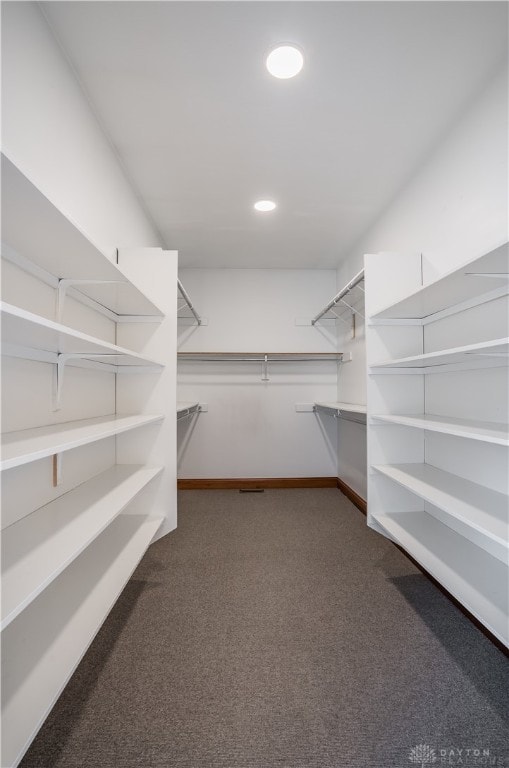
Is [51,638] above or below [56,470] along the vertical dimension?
below

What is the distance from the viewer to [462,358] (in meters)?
1.66

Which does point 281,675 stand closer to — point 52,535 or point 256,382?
point 52,535

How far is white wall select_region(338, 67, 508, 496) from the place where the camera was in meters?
1.53

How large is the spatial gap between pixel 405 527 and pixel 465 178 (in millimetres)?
1824

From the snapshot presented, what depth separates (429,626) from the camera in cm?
157

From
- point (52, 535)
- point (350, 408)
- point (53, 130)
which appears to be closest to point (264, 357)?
point (350, 408)

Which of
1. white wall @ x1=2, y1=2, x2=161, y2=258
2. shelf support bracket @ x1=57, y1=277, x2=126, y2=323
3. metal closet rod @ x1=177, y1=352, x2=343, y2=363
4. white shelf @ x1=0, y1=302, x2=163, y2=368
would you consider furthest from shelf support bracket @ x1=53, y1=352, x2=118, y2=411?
metal closet rod @ x1=177, y1=352, x2=343, y2=363

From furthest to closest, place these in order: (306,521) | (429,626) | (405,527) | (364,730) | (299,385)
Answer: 1. (299,385)
2. (306,521)
3. (405,527)
4. (429,626)
5. (364,730)

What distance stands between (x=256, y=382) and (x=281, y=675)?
109 inches

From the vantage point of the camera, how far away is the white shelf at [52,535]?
0.83 metres

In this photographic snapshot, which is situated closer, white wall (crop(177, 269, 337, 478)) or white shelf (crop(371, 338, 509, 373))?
white shelf (crop(371, 338, 509, 373))

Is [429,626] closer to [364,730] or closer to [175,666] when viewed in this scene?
[364,730]

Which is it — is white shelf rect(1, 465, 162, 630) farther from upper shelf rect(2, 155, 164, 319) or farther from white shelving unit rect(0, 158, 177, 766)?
upper shelf rect(2, 155, 164, 319)

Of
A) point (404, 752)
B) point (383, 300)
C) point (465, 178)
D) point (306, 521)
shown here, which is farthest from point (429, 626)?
point (465, 178)
